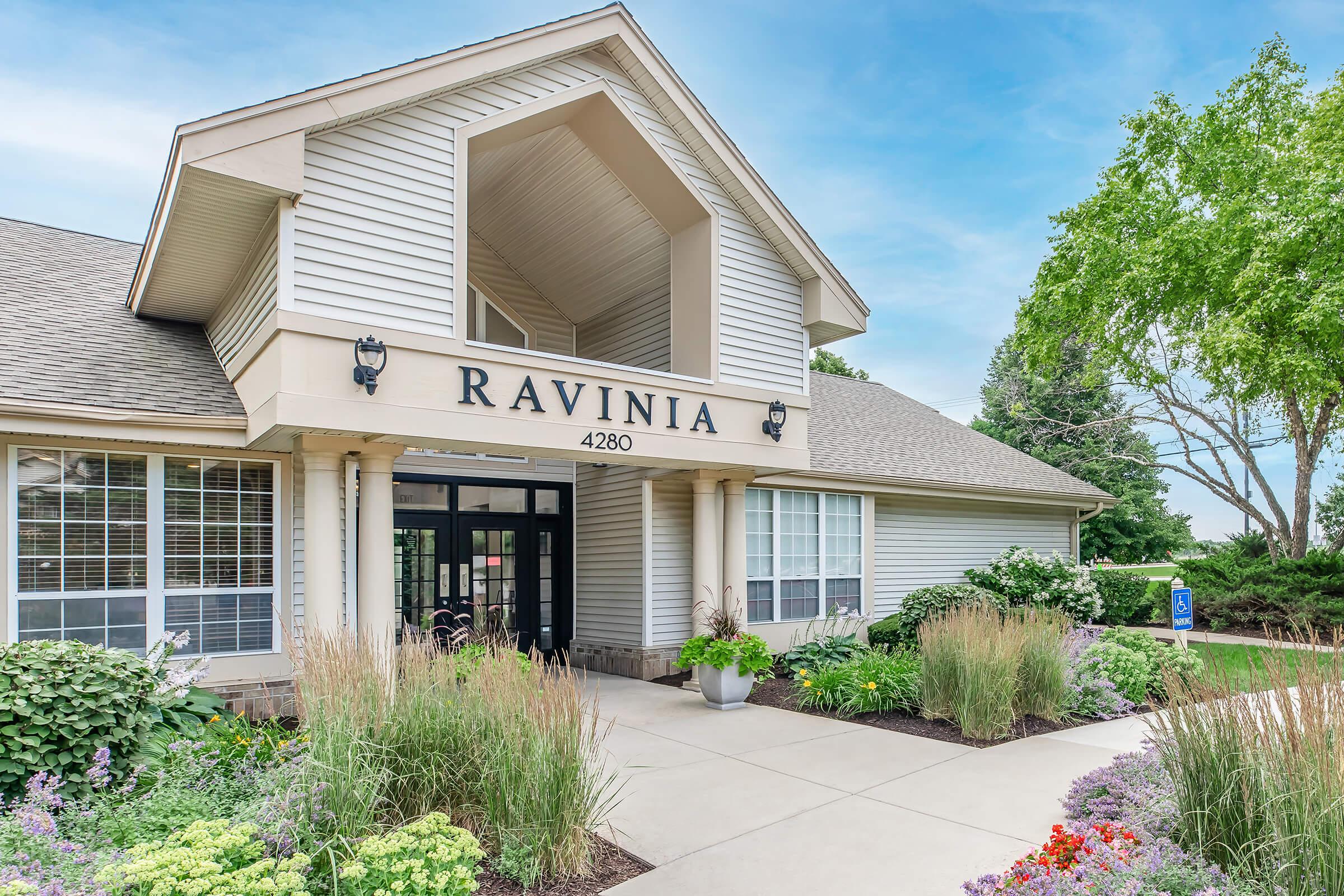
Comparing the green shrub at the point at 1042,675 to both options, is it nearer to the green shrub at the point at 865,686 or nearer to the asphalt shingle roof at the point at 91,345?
the green shrub at the point at 865,686

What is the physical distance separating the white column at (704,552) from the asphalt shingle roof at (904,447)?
2401 mm

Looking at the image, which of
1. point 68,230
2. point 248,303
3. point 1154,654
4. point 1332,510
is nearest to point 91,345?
point 248,303

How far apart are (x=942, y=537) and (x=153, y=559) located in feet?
41.2

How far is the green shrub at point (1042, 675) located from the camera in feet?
25.5

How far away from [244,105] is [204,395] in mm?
2828

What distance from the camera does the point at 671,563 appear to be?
10.9 metres

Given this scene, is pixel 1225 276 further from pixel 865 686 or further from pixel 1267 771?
pixel 1267 771

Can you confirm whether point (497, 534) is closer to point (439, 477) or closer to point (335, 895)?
point (439, 477)

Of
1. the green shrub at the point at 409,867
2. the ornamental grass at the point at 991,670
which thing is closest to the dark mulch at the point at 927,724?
the ornamental grass at the point at 991,670

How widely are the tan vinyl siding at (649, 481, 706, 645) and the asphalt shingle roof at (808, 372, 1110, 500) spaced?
220cm

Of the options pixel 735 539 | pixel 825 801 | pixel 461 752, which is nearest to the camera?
pixel 461 752

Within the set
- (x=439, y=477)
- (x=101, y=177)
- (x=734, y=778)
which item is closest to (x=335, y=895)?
(x=734, y=778)

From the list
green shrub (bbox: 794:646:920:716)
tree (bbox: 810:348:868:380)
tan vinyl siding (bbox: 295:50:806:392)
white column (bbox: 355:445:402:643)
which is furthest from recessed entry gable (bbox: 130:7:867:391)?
tree (bbox: 810:348:868:380)

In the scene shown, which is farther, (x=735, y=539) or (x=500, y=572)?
(x=500, y=572)
